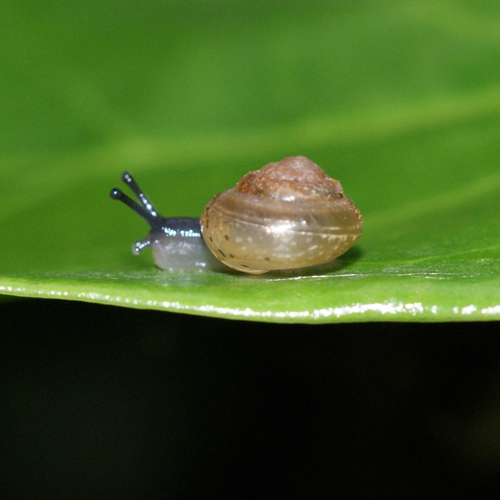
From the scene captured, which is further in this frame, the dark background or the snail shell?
the dark background

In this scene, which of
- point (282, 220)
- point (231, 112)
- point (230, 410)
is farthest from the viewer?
point (231, 112)

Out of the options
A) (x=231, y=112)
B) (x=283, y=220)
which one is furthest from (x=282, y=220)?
(x=231, y=112)

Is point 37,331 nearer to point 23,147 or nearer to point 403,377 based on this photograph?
point 23,147

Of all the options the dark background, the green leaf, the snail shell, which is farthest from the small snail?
the dark background

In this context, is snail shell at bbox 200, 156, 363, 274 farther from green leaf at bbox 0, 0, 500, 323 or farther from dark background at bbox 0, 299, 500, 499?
dark background at bbox 0, 299, 500, 499

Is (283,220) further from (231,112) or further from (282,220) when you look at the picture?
(231,112)

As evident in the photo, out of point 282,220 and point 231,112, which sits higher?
point 231,112

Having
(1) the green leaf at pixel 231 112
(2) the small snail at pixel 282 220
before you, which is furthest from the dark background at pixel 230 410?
(2) the small snail at pixel 282 220
